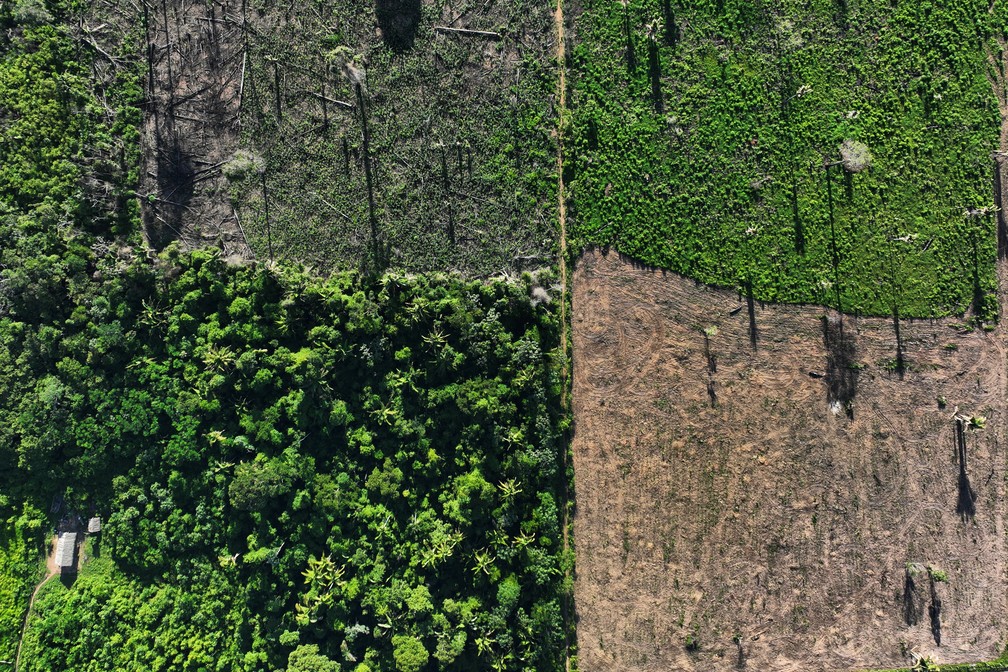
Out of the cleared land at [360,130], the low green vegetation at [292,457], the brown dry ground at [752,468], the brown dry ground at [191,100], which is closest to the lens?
the low green vegetation at [292,457]

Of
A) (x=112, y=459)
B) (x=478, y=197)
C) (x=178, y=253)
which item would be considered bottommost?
(x=112, y=459)

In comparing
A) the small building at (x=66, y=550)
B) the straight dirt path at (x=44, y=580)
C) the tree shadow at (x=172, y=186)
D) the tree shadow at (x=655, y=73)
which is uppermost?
the tree shadow at (x=655, y=73)

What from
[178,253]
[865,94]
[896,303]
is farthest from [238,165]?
[896,303]

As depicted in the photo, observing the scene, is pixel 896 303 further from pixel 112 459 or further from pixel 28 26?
pixel 28 26

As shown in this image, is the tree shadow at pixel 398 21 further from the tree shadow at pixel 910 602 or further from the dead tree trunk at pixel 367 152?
the tree shadow at pixel 910 602

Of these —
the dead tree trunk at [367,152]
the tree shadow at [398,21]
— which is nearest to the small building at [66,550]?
the dead tree trunk at [367,152]

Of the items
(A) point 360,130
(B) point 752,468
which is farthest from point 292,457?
(B) point 752,468

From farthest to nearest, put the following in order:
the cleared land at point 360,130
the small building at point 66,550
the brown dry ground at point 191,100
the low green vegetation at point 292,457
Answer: the brown dry ground at point 191,100 → the cleared land at point 360,130 → the small building at point 66,550 → the low green vegetation at point 292,457

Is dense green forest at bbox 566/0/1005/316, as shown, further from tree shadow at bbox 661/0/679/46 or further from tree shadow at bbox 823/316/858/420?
tree shadow at bbox 823/316/858/420
